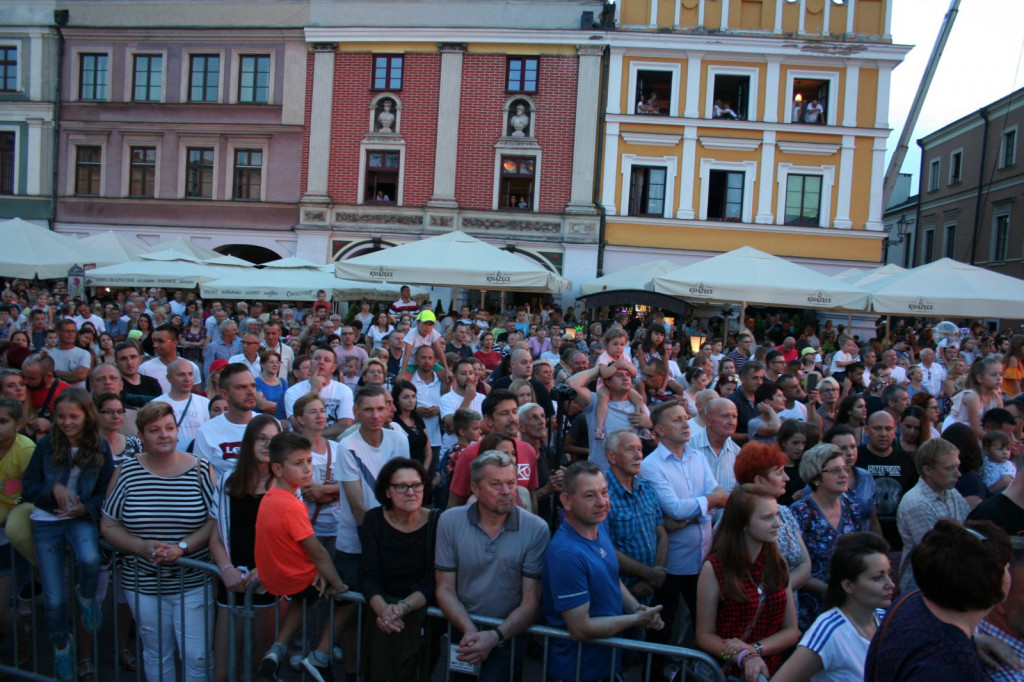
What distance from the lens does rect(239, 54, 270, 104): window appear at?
77.6 feet

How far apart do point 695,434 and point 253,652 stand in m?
3.13

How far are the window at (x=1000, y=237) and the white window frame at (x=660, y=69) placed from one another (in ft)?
51.0

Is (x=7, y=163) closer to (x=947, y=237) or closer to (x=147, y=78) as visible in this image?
(x=147, y=78)

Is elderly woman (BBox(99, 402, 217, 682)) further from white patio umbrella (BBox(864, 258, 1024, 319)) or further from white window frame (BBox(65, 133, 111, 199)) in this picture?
white window frame (BBox(65, 133, 111, 199))

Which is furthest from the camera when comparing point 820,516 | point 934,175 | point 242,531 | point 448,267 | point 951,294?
point 934,175

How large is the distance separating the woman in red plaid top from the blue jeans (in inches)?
135

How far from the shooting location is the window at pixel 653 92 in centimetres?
2238

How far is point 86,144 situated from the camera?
963 inches

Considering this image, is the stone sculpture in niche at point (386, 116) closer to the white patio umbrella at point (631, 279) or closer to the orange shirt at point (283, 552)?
the white patio umbrella at point (631, 279)

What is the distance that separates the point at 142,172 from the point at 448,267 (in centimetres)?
1617

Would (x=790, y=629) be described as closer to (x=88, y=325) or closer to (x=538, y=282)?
(x=88, y=325)

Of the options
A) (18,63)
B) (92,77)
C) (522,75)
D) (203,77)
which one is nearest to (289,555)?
(522,75)

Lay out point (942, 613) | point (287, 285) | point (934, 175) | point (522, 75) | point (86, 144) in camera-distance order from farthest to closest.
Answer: point (934, 175) < point (86, 144) < point (522, 75) < point (287, 285) < point (942, 613)

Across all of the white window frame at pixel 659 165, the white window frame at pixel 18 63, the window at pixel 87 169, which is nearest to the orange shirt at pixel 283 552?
the white window frame at pixel 659 165
